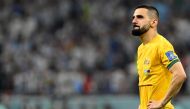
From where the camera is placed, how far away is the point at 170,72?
8836mm

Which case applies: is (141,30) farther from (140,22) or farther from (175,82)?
(175,82)

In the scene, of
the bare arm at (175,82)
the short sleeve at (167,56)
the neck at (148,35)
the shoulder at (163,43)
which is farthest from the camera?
the neck at (148,35)

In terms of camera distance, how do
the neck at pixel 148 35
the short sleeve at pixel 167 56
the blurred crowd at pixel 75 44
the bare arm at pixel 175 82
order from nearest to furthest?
the bare arm at pixel 175 82
the short sleeve at pixel 167 56
the neck at pixel 148 35
the blurred crowd at pixel 75 44

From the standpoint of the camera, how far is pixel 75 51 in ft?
69.9

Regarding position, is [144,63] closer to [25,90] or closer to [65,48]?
[25,90]

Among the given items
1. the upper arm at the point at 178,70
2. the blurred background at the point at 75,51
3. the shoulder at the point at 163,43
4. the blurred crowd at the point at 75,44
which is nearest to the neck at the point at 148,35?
the shoulder at the point at 163,43

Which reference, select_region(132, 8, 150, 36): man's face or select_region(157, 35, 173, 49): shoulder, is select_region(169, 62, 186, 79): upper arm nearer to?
select_region(157, 35, 173, 49): shoulder

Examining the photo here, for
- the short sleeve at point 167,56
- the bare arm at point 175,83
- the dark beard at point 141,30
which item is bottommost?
the bare arm at point 175,83

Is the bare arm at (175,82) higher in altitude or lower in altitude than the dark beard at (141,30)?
lower

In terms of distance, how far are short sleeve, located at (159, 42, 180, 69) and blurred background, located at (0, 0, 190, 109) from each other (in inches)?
370

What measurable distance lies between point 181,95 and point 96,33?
4270 mm

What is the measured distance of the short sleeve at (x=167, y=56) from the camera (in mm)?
8672

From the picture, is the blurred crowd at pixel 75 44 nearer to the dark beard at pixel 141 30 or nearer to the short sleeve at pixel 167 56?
the dark beard at pixel 141 30

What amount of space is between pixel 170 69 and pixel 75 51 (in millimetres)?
12691
